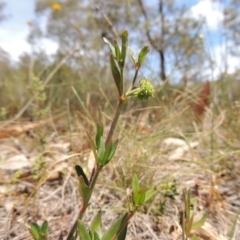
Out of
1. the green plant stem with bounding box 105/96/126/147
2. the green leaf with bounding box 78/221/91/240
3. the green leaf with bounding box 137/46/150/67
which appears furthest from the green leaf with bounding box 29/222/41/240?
the green leaf with bounding box 137/46/150/67

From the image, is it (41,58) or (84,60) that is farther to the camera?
(41,58)

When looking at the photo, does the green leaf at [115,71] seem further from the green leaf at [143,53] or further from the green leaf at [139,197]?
the green leaf at [139,197]

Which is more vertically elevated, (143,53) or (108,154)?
(143,53)

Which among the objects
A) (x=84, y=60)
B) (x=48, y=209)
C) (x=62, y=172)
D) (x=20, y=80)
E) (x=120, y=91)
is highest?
(x=84, y=60)

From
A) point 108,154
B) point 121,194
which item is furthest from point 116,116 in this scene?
point 121,194

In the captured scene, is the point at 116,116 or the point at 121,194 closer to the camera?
the point at 116,116

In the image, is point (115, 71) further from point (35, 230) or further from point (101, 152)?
point (35, 230)

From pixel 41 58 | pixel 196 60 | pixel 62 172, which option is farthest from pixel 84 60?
pixel 62 172

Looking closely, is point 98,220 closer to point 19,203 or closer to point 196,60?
Result: point 19,203

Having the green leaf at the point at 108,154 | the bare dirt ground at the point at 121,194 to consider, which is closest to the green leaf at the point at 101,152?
the green leaf at the point at 108,154
